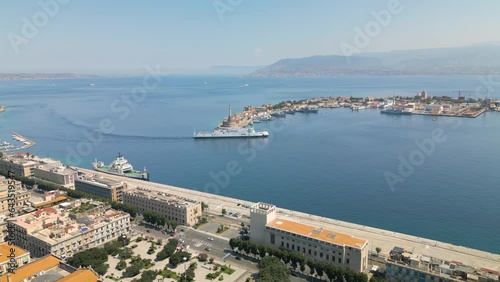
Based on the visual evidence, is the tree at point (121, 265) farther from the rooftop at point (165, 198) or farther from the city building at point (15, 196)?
the city building at point (15, 196)

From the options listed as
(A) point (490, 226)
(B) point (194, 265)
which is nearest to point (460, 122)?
(A) point (490, 226)

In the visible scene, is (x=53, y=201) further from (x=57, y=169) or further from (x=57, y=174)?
(x=57, y=169)

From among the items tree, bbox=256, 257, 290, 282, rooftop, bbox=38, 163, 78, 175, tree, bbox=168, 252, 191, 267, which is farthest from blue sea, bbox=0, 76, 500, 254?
tree, bbox=168, 252, 191, 267

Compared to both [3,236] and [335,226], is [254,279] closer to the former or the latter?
[335,226]

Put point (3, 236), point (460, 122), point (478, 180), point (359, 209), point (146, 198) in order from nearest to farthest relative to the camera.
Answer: point (3, 236) → point (146, 198) → point (359, 209) → point (478, 180) → point (460, 122)

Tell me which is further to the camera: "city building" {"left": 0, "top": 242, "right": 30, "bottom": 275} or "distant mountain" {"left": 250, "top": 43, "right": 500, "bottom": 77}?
"distant mountain" {"left": 250, "top": 43, "right": 500, "bottom": 77}

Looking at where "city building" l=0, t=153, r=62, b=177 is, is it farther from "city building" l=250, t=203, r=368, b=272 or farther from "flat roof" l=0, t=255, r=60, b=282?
"city building" l=250, t=203, r=368, b=272

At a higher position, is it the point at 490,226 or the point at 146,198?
the point at 146,198

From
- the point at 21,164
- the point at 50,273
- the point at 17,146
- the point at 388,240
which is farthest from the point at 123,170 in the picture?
the point at 388,240
